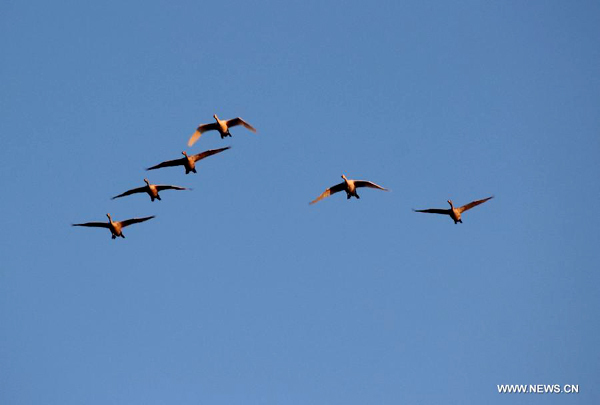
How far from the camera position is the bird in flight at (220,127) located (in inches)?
2165

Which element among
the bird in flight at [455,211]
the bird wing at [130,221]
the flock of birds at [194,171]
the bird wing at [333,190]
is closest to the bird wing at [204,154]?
the flock of birds at [194,171]

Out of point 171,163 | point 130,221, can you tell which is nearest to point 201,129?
point 171,163

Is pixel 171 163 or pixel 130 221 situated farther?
pixel 171 163

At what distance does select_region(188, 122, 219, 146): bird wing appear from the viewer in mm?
55156

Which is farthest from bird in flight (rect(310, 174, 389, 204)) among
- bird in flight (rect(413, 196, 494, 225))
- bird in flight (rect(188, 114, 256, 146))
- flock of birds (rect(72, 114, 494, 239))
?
bird in flight (rect(188, 114, 256, 146))

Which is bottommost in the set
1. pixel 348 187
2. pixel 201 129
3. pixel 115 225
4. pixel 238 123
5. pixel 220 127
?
pixel 115 225

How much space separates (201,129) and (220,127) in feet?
5.38

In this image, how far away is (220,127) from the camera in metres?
55.0

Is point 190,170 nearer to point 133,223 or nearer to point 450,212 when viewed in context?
point 133,223

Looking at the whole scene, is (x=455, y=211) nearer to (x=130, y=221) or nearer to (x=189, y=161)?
(x=189, y=161)

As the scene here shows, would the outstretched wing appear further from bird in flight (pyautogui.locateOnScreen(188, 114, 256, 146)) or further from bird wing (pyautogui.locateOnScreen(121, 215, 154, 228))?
Result: bird wing (pyautogui.locateOnScreen(121, 215, 154, 228))

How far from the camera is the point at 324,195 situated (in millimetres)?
54000

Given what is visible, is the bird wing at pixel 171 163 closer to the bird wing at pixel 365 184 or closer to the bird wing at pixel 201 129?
the bird wing at pixel 201 129

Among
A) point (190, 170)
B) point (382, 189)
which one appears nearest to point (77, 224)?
point (190, 170)
